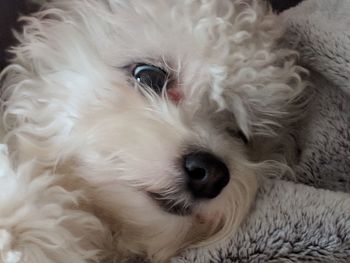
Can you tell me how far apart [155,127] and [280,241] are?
263 mm

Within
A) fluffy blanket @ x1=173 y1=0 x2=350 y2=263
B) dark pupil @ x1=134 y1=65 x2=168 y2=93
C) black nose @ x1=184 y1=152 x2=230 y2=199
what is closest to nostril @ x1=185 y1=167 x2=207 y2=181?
black nose @ x1=184 y1=152 x2=230 y2=199

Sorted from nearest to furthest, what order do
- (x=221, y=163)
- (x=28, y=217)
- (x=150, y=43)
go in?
(x=28, y=217) < (x=221, y=163) < (x=150, y=43)

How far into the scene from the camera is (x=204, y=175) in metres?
1.12

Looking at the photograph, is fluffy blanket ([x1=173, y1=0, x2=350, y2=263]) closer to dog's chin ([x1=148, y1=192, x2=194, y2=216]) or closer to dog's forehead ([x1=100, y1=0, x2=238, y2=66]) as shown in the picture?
dog's chin ([x1=148, y1=192, x2=194, y2=216])

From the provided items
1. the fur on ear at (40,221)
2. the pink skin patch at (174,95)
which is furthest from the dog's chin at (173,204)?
the pink skin patch at (174,95)

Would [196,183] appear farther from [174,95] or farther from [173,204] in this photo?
[174,95]

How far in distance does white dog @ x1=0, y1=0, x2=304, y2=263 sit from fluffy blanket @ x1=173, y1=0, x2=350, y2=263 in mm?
44

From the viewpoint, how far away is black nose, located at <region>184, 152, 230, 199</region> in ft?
3.66

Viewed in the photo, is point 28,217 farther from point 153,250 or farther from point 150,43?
point 150,43

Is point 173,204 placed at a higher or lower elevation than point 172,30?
lower

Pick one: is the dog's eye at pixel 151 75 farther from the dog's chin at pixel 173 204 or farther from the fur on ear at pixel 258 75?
the dog's chin at pixel 173 204

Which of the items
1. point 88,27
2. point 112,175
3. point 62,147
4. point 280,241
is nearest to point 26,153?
point 62,147

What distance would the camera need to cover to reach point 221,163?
1163 millimetres

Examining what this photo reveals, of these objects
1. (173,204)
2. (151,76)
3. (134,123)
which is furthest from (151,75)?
(173,204)
